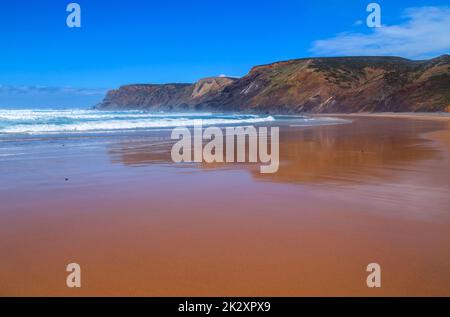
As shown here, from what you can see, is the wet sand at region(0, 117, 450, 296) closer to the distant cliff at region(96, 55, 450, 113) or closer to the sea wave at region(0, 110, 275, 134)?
the sea wave at region(0, 110, 275, 134)

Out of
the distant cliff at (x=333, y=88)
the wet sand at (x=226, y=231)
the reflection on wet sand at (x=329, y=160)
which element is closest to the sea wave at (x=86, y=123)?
the reflection on wet sand at (x=329, y=160)

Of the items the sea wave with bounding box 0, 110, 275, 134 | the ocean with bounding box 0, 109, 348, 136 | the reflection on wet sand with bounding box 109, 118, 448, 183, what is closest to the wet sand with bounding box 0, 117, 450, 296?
the reflection on wet sand with bounding box 109, 118, 448, 183

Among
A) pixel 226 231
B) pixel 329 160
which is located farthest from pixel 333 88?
pixel 226 231

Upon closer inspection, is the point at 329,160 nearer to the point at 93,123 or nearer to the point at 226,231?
the point at 226,231

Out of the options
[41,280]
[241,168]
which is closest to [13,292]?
[41,280]

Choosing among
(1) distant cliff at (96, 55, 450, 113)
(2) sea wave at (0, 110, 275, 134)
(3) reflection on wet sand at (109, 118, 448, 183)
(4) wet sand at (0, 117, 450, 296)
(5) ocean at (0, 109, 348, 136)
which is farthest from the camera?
(1) distant cliff at (96, 55, 450, 113)

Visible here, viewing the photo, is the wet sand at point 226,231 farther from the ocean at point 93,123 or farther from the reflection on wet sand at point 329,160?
the ocean at point 93,123

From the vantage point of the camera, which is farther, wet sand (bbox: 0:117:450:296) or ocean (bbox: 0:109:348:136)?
ocean (bbox: 0:109:348:136)
